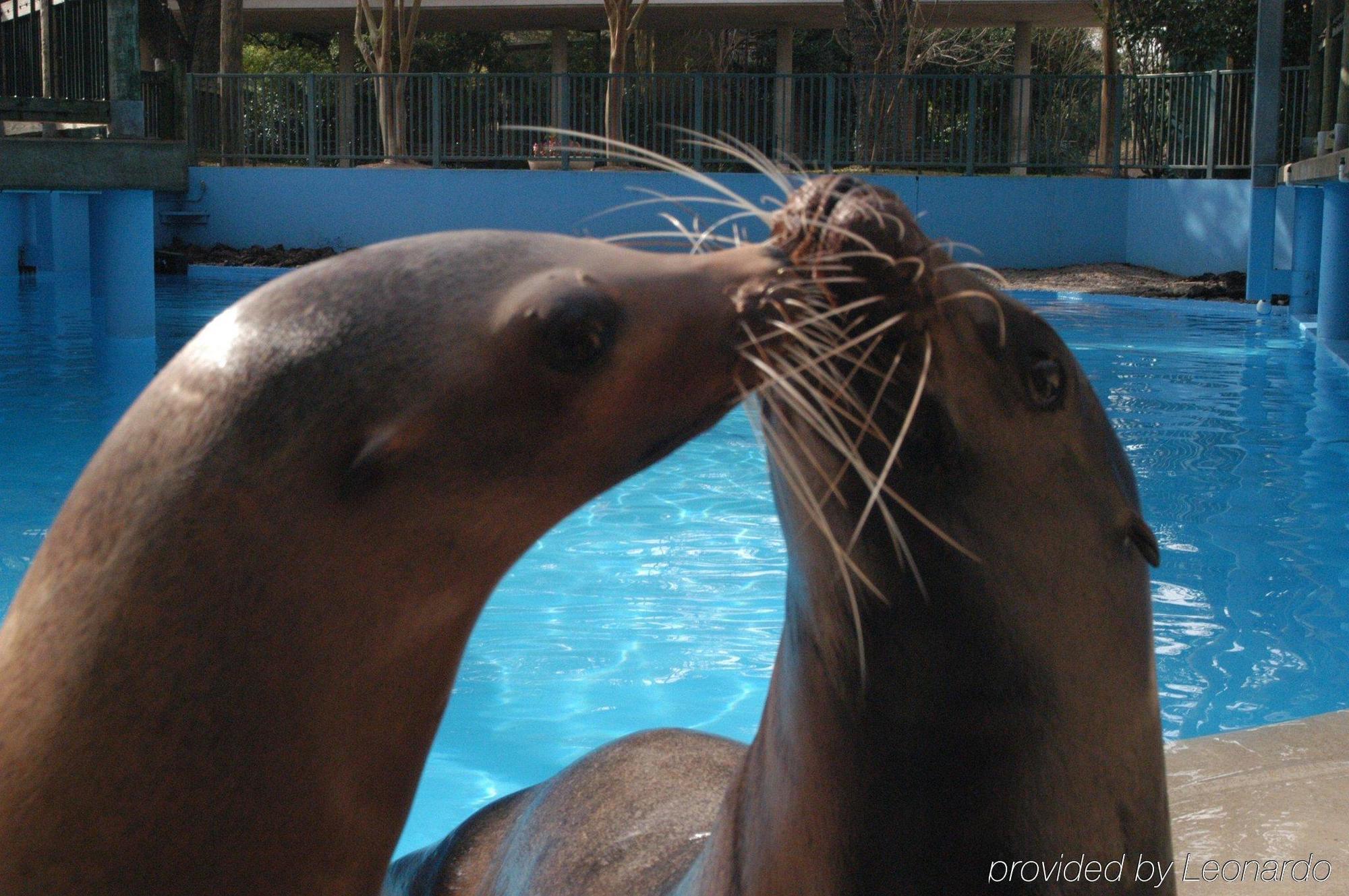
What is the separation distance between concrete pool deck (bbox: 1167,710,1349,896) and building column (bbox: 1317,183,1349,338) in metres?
7.72

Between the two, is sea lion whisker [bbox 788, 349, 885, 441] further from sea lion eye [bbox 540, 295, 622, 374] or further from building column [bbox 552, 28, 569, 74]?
building column [bbox 552, 28, 569, 74]

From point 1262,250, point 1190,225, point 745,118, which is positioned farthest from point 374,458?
point 745,118

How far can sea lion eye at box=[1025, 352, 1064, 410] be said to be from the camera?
1679 mm

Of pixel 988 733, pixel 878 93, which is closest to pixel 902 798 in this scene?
pixel 988 733

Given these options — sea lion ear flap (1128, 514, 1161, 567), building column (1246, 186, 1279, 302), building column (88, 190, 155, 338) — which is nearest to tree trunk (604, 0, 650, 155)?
building column (1246, 186, 1279, 302)

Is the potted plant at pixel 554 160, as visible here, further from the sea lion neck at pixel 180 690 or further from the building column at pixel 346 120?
the sea lion neck at pixel 180 690

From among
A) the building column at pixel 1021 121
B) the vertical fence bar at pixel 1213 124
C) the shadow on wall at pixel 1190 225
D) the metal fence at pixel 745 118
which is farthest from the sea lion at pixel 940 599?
the building column at pixel 1021 121

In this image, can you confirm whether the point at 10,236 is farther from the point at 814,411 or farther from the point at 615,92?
the point at 814,411

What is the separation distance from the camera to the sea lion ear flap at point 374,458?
133 cm

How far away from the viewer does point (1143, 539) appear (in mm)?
1755

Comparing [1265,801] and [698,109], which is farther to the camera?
[698,109]

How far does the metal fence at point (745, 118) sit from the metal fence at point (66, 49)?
7212mm

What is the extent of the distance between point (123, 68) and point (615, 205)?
670cm

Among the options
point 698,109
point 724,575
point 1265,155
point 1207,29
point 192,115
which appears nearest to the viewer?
point 724,575
